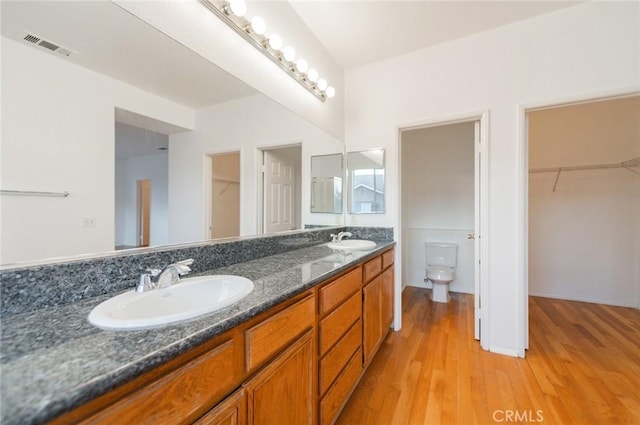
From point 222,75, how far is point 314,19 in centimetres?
112

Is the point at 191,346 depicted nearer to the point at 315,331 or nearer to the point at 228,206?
the point at 315,331

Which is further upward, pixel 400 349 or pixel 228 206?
pixel 228 206

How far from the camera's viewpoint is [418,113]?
2.30 m

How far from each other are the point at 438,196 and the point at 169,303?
3390 mm

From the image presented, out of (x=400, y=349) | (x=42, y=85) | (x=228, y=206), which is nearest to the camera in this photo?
(x=42, y=85)

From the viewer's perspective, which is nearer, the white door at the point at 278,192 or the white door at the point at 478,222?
the white door at the point at 278,192

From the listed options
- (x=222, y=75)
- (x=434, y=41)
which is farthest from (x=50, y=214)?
(x=434, y=41)

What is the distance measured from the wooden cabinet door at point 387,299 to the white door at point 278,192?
850 mm

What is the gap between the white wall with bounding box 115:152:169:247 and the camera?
0.90m

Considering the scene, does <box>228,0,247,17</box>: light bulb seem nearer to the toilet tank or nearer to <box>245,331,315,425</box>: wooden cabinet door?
<box>245,331,315,425</box>: wooden cabinet door

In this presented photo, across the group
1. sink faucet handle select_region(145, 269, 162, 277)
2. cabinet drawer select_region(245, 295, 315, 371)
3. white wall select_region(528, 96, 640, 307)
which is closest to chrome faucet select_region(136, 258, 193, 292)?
sink faucet handle select_region(145, 269, 162, 277)

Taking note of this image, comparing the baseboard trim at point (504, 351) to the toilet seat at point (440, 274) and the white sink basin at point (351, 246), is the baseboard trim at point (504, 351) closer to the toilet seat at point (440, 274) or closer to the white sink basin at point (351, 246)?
the toilet seat at point (440, 274)

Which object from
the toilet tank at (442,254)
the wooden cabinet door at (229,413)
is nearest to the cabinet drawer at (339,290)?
the wooden cabinet door at (229,413)

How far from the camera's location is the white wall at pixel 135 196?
900mm
